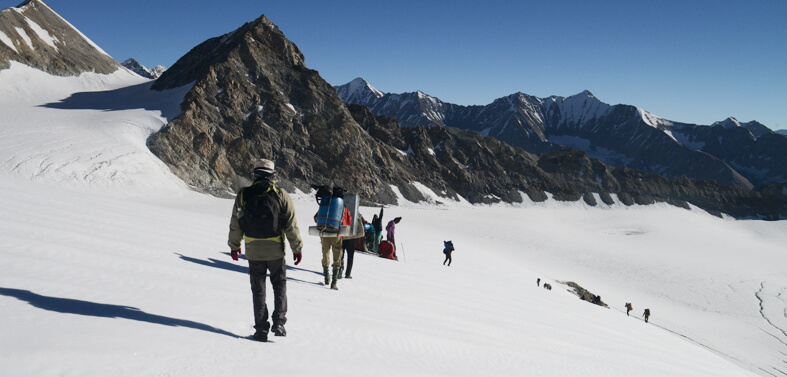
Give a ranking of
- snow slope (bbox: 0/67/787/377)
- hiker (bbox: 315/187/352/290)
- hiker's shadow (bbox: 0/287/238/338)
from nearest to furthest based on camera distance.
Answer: snow slope (bbox: 0/67/787/377) → hiker's shadow (bbox: 0/287/238/338) → hiker (bbox: 315/187/352/290)

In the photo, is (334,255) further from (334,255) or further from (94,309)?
(94,309)

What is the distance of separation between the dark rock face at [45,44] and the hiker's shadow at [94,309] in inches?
2935

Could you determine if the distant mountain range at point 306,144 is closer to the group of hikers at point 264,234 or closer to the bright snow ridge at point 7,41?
the bright snow ridge at point 7,41

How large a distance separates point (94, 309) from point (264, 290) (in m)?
1.53

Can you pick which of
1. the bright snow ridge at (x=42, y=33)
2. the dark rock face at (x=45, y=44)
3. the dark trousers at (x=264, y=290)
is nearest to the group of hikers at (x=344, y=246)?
the dark trousers at (x=264, y=290)

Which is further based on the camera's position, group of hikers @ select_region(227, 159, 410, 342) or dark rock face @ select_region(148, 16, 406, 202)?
dark rock face @ select_region(148, 16, 406, 202)

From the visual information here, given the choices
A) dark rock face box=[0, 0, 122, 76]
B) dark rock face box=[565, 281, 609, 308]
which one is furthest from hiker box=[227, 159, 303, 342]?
dark rock face box=[0, 0, 122, 76]

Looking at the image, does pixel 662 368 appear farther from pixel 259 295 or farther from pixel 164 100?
pixel 164 100

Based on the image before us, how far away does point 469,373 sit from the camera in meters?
4.53

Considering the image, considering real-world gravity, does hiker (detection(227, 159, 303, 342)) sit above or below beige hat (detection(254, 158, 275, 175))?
below

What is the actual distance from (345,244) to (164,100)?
63052 mm

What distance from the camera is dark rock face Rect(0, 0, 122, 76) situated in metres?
61.4

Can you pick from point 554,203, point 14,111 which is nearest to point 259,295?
point 14,111

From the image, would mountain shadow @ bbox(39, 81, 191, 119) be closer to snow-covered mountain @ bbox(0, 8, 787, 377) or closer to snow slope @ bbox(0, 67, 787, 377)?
snow-covered mountain @ bbox(0, 8, 787, 377)
